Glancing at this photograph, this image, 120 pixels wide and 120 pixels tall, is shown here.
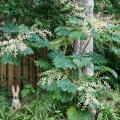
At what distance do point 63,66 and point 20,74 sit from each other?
2243mm

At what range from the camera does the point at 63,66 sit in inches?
257

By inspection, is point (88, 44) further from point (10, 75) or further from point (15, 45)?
point (10, 75)

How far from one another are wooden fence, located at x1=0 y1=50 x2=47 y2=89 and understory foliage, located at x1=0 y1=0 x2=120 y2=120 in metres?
0.94

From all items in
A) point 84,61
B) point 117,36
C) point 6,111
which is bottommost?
point 6,111

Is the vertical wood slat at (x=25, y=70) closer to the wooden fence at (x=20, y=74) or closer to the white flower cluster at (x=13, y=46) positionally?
the wooden fence at (x=20, y=74)

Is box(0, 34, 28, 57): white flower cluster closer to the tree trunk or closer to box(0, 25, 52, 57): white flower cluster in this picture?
box(0, 25, 52, 57): white flower cluster

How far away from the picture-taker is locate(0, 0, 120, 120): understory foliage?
6484 mm

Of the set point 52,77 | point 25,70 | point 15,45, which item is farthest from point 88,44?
point 25,70

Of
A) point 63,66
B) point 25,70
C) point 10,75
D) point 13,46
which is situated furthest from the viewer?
point 25,70

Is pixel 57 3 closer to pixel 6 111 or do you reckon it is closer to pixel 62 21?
pixel 62 21

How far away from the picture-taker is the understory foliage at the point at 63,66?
648 centimetres

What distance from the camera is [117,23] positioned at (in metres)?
7.51

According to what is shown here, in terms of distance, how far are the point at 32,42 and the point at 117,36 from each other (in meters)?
1.49

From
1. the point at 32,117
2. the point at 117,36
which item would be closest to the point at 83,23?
the point at 117,36
